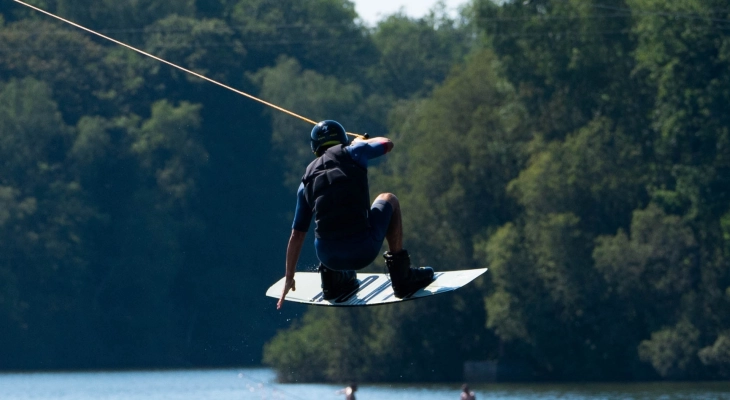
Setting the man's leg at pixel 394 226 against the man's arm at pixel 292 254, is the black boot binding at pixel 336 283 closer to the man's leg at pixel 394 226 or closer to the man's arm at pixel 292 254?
the man's arm at pixel 292 254

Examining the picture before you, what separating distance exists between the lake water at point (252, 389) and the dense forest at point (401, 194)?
1.28m

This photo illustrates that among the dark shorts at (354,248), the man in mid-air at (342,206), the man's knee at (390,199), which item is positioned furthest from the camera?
the man's knee at (390,199)

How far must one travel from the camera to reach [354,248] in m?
9.88

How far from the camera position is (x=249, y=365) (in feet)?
180

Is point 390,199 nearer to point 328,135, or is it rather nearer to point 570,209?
point 328,135

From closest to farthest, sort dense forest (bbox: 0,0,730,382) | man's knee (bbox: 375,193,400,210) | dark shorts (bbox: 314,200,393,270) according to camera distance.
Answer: dark shorts (bbox: 314,200,393,270) → man's knee (bbox: 375,193,400,210) → dense forest (bbox: 0,0,730,382)

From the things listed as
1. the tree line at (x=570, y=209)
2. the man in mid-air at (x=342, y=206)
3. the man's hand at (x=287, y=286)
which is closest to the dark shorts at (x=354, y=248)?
the man in mid-air at (x=342, y=206)

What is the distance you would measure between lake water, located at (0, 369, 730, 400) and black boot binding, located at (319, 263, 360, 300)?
19629 millimetres

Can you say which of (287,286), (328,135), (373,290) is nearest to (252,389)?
(373,290)

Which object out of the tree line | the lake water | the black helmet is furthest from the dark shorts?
the tree line

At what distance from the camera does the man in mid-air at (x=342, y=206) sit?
9750mm

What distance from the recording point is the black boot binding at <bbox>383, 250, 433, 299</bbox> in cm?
1031

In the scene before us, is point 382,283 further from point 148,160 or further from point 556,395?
point 148,160

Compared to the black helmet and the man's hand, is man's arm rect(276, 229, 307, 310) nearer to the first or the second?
the man's hand
